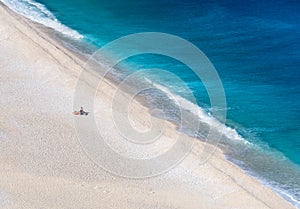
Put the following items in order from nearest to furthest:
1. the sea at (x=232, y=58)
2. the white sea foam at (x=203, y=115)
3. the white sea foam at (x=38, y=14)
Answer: the sea at (x=232, y=58)
the white sea foam at (x=203, y=115)
the white sea foam at (x=38, y=14)

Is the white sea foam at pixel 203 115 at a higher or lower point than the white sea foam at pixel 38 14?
lower

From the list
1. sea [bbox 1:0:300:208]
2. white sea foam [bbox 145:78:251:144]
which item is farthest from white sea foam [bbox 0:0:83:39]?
white sea foam [bbox 145:78:251:144]

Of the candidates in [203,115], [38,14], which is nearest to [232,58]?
[203,115]

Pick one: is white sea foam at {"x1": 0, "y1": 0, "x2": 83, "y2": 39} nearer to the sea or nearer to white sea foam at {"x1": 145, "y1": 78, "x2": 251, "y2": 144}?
the sea

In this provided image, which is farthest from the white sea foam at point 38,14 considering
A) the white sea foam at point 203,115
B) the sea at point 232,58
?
the white sea foam at point 203,115

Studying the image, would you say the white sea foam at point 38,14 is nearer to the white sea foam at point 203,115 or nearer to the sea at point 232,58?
the sea at point 232,58

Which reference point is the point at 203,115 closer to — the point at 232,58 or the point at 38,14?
the point at 232,58
